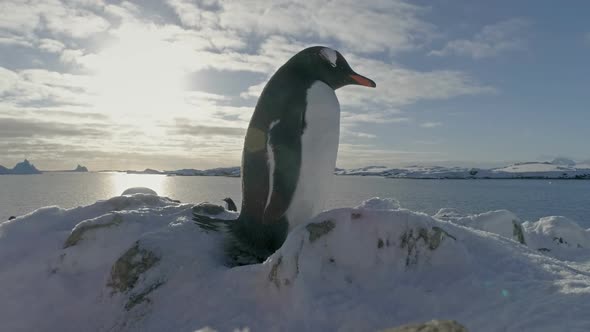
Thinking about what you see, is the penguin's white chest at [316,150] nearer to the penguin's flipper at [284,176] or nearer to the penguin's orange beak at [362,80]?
the penguin's flipper at [284,176]

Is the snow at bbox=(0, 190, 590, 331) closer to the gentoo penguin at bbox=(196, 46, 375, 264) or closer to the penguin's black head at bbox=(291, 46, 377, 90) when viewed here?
the gentoo penguin at bbox=(196, 46, 375, 264)

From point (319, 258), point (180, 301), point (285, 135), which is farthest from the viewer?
point (285, 135)

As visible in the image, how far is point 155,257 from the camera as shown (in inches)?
155

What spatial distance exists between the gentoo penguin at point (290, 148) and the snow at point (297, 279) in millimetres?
531

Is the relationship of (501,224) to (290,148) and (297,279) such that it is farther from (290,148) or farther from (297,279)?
(297,279)

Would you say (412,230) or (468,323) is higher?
Answer: (412,230)

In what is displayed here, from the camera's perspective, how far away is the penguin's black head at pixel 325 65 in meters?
4.42

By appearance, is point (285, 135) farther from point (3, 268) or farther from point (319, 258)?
point (3, 268)

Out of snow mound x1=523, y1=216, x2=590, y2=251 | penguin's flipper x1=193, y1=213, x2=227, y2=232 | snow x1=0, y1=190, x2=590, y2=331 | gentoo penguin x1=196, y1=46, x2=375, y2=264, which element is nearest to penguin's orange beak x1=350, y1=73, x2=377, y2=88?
gentoo penguin x1=196, y1=46, x2=375, y2=264

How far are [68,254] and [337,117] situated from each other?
127 inches

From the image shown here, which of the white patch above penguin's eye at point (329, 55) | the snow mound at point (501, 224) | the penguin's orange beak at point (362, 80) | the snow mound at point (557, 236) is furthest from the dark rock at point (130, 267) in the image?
the snow mound at point (557, 236)

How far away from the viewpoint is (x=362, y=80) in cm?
460

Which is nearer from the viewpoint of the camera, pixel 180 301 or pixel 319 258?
pixel 319 258

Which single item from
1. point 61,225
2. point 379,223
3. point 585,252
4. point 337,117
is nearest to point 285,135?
point 337,117
